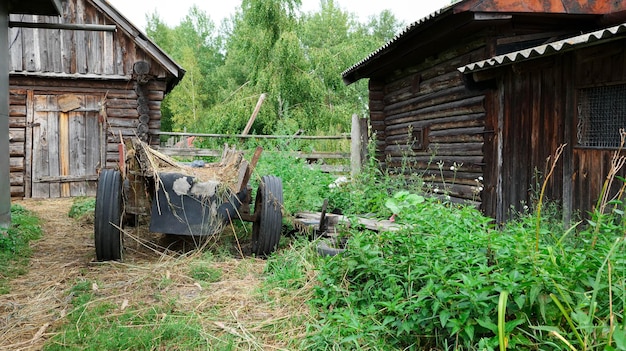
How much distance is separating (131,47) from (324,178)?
233 inches

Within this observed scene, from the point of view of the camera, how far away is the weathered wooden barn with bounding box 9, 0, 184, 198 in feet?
36.5

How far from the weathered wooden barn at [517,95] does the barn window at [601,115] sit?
0.01 m

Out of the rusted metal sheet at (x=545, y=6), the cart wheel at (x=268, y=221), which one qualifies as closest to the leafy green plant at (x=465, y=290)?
the cart wheel at (x=268, y=221)

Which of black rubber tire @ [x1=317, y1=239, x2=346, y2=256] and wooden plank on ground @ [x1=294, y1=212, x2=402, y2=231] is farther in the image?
black rubber tire @ [x1=317, y1=239, x2=346, y2=256]

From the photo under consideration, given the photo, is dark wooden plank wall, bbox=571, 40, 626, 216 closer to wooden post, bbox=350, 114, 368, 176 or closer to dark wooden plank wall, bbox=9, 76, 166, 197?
wooden post, bbox=350, 114, 368, 176

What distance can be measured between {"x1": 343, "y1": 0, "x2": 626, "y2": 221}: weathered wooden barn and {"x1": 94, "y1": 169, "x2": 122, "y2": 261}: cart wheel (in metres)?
3.81

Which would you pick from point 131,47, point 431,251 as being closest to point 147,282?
point 431,251

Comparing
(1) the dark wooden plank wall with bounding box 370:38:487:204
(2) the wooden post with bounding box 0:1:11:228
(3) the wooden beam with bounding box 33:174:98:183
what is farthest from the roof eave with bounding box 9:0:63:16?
(1) the dark wooden plank wall with bounding box 370:38:487:204

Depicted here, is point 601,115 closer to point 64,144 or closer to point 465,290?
point 465,290

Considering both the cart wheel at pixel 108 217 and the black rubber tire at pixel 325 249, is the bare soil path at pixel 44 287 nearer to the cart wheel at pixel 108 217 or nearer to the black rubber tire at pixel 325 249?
the cart wheel at pixel 108 217

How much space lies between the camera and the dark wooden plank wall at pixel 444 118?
7.66 meters

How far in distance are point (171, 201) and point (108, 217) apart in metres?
0.58

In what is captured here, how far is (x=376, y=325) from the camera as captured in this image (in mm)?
3037

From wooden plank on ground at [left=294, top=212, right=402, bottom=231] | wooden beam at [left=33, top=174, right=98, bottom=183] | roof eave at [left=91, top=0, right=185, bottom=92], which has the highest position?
roof eave at [left=91, top=0, right=185, bottom=92]
